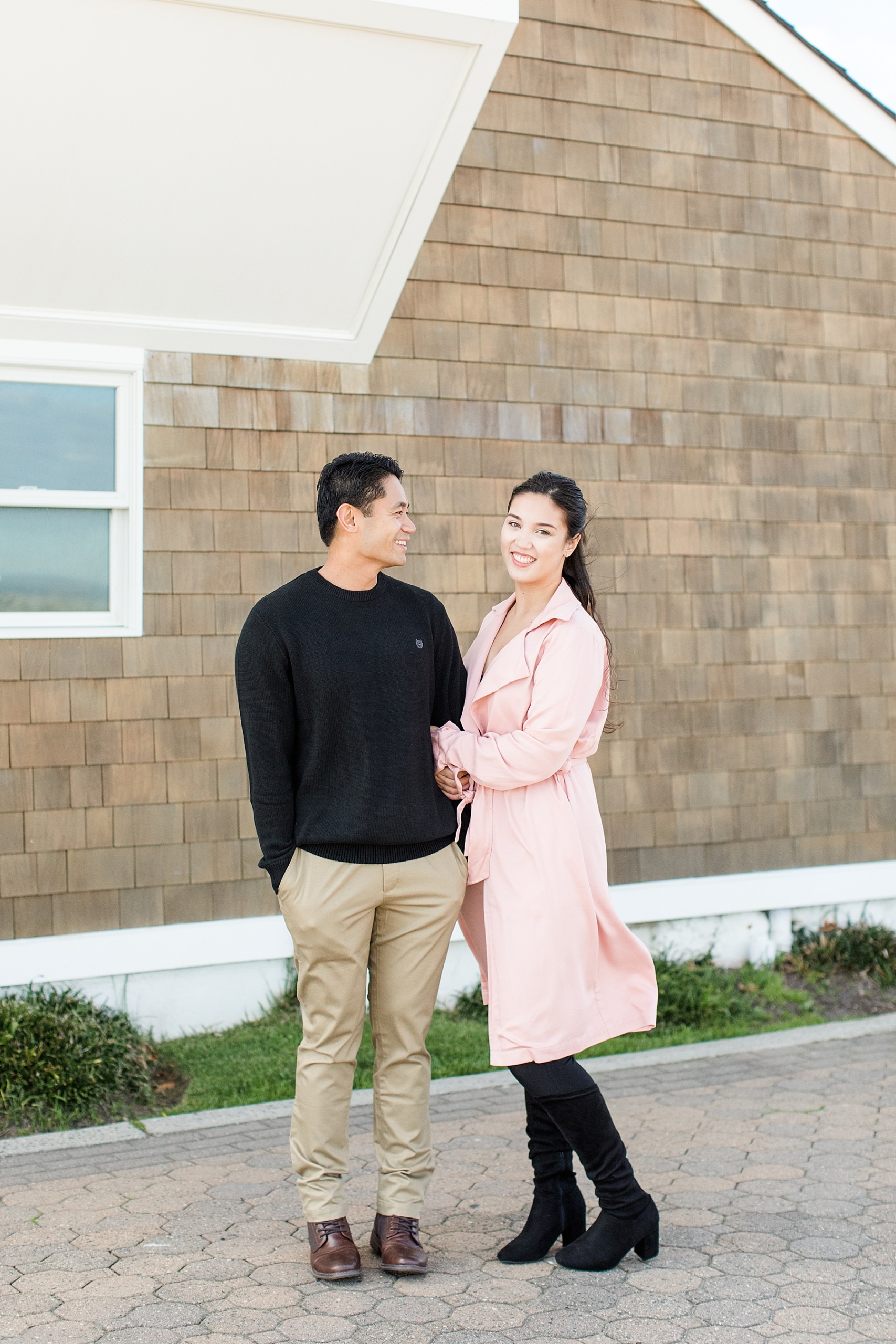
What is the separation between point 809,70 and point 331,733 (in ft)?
17.0

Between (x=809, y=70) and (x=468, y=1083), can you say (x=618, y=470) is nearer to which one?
(x=809, y=70)

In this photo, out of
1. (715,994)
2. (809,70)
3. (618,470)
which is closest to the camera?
(715,994)

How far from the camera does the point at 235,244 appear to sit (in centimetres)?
517

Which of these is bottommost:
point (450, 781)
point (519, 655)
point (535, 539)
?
point (450, 781)

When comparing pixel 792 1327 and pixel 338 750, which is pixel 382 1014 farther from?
pixel 792 1327

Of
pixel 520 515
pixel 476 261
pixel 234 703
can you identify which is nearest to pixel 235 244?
pixel 476 261

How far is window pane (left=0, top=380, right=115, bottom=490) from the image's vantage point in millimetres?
5262

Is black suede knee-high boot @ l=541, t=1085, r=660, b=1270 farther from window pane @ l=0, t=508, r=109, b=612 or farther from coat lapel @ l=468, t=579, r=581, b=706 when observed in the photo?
window pane @ l=0, t=508, r=109, b=612

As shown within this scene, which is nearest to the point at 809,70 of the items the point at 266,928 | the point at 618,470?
the point at 618,470

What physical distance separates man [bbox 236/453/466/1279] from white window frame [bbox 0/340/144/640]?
236 cm

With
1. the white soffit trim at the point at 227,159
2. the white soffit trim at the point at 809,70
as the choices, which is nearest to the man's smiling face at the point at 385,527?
the white soffit trim at the point at 227,159

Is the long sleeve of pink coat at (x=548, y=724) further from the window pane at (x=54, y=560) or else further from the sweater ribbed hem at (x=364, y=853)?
the window pane at (x=54, y=560)

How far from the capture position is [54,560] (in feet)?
17.5

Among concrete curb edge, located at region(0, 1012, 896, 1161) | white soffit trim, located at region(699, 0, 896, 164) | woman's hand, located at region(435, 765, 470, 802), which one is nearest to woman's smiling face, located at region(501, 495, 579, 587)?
woman's hand, located at region(435, 765, 470, 802)
